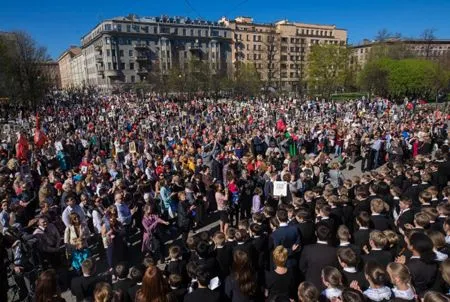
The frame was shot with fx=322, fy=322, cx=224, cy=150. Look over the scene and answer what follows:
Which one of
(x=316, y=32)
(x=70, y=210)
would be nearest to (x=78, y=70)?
(x=316, y=32)

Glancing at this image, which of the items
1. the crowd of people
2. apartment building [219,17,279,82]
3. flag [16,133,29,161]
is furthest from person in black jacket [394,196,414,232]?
apartment building [219,17,279,82]

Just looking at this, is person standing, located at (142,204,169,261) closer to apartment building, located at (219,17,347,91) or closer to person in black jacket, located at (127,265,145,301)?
person in black jacket, located at (127,265,145,301)

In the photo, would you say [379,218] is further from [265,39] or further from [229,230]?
[265,39]

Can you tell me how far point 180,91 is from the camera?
185 feet

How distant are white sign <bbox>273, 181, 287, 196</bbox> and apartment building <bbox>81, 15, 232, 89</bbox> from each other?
76.4 m

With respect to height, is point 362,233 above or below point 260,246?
above

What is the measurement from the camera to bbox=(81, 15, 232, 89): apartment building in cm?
8600

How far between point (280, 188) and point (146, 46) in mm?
89505

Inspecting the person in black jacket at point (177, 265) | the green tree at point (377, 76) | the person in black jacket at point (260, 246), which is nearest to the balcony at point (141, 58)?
the green tree at point (377, 76)

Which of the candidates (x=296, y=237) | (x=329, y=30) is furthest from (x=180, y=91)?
(x=329, y=30)

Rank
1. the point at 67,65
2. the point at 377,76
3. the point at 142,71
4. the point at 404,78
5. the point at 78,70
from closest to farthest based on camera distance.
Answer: the point at 404,78 < the point at 377,76 < the point at 142,71 < the point at 78,70 < the point at 67,65

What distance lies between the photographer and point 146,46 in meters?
89.7

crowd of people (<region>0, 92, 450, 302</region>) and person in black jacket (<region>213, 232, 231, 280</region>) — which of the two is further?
person in black jacket (<region>213, 232, 231, 280</region>)

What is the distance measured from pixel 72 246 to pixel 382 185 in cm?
666
